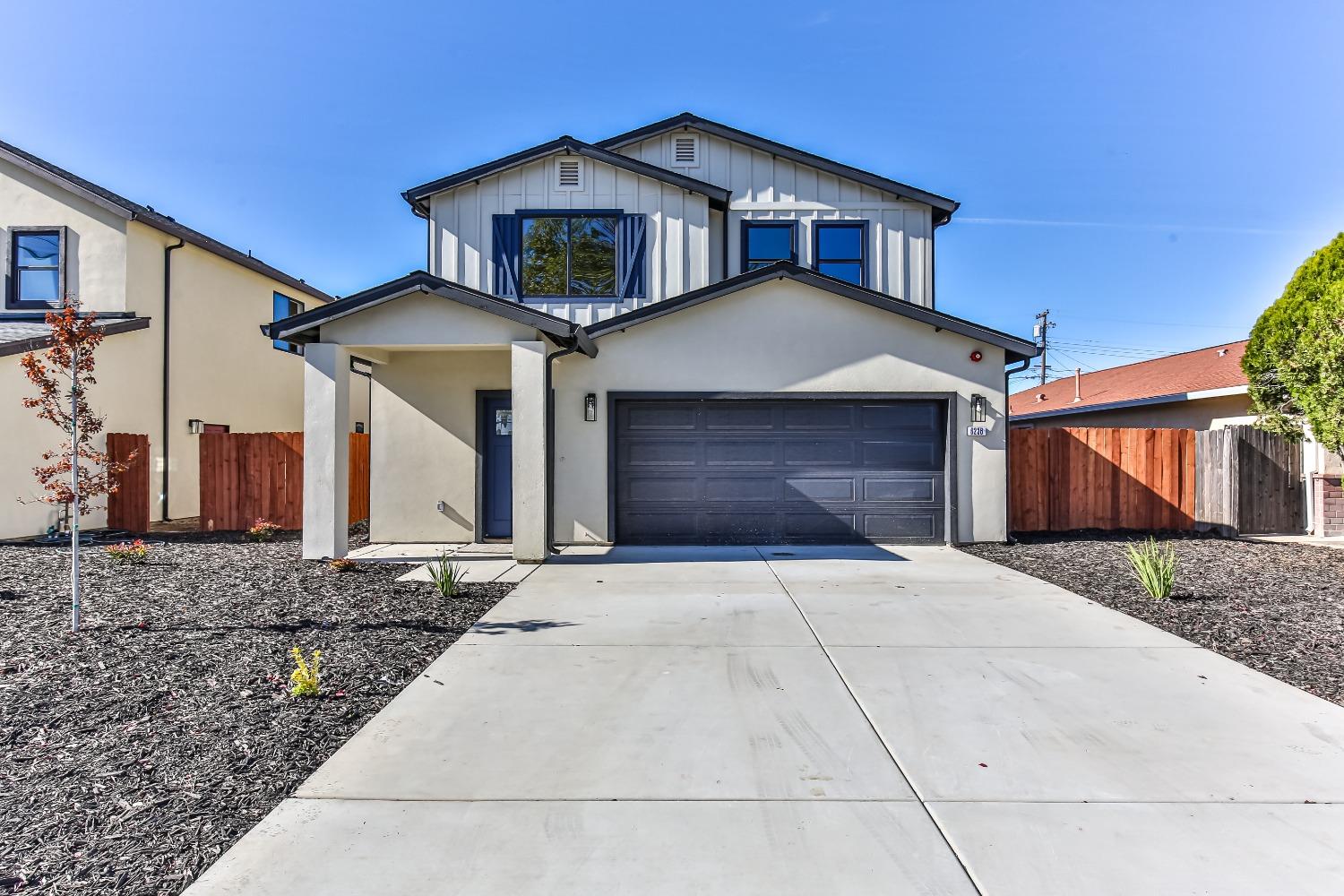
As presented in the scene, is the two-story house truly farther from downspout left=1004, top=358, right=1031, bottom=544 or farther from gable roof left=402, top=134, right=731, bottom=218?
gable roof left=402, top=134, right=731, bottom=218

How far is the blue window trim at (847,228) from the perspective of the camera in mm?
12961

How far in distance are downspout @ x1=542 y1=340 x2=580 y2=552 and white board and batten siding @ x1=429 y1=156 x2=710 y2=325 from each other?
333 cm

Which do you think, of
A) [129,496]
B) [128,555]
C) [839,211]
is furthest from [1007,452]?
[129,496]

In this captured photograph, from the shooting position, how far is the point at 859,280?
511 inches

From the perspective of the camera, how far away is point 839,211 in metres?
13.1

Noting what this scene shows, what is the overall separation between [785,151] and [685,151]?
185 centimetres

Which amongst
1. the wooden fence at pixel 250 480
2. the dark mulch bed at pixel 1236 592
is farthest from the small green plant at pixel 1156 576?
the wooden fence at pixel 250 480

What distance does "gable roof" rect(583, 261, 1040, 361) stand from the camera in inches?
394

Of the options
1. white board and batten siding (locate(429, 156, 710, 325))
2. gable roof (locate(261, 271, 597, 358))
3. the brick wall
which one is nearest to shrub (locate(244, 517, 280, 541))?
gable roof (locate(261, 271, 597, 358))

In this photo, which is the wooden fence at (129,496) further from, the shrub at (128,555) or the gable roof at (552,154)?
the gable roof at (552,154)

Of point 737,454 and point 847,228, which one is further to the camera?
point 847,228

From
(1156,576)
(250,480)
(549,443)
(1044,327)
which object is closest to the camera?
(1156,576)

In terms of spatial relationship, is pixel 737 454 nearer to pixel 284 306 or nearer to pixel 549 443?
pixel 549 443

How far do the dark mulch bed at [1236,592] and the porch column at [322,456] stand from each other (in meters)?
8.19
